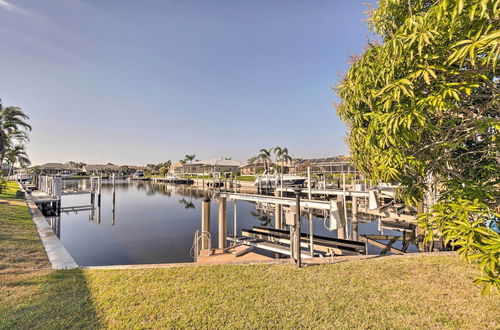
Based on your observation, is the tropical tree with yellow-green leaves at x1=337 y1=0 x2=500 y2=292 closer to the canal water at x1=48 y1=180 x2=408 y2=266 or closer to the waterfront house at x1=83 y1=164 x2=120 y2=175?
the canal water at x1=48 y1=180 x2=408 y2=266

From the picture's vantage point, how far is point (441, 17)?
2332mm

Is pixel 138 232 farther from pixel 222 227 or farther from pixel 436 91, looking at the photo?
pixel 436 91

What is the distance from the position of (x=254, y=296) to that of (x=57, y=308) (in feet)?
10.8

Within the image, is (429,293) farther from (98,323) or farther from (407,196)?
(98,323)

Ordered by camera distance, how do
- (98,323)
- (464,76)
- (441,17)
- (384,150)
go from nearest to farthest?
(441,17), (464,76), (384,150), (98,323)

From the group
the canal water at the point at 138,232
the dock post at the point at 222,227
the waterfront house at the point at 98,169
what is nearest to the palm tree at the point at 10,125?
the canal water at the point at 138,232

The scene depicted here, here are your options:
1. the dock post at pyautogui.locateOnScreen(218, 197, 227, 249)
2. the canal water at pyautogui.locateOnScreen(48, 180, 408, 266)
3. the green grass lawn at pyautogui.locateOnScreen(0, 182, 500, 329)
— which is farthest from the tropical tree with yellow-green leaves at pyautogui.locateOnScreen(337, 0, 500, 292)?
the canal water at pyautogui.locateOnScreen(48, 180, 408, 266)

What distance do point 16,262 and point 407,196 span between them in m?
9.16

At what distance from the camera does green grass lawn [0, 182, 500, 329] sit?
3707 mm

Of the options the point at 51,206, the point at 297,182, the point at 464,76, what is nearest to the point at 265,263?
the point at 464,76

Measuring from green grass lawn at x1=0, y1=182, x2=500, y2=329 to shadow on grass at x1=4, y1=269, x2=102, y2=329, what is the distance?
0.05 feet

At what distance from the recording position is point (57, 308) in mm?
4102

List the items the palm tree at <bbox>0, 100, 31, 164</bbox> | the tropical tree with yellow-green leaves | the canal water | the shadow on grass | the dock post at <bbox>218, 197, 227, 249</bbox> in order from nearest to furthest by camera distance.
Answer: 1. the tropical tree with yellow-green leaves
2. the shadow on grass
3. the dock post at <bbox>218, 197, 227, 249</bbox>
4. the canal water
5. the palm tree at <bbox>0, 100, 31, 164</bbox>

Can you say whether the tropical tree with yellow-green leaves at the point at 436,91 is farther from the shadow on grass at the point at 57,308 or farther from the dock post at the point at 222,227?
the dock post at the point at 222,227
